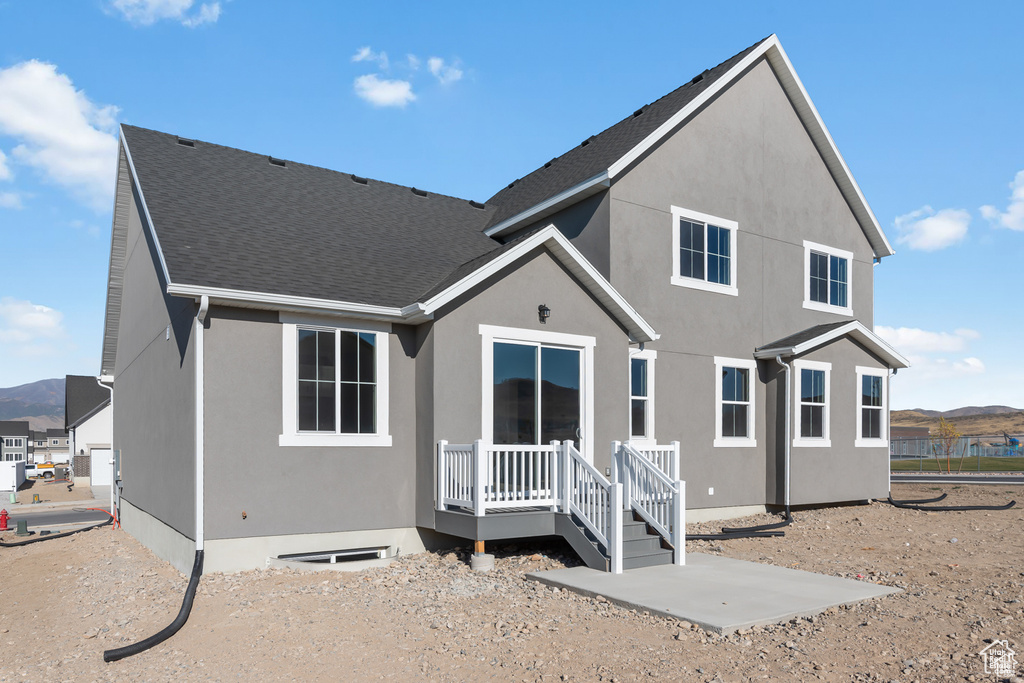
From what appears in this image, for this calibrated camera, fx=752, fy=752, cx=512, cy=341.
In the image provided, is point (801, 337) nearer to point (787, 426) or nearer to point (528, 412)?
point (787, 426)

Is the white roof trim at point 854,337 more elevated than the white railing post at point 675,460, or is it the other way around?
the white roof trim at point 854,337

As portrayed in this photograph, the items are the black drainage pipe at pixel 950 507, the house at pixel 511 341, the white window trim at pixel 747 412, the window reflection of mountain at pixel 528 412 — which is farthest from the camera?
the black drainage pipe at pixel 950 507

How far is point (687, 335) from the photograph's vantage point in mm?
14242

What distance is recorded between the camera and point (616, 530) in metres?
9.32

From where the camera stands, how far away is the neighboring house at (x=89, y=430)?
4000cm

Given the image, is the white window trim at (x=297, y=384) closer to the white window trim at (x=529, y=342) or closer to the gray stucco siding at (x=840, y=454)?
the white window trim at (x=529, y=342)

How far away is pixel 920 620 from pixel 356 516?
22.6 feet

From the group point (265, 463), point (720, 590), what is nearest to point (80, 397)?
point (265, 463)

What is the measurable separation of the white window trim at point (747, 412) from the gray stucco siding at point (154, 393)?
943 cm

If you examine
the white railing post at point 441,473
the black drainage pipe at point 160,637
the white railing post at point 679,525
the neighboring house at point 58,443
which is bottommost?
the neighboring house at point 58,443

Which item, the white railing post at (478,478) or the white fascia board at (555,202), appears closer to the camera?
the white railing post at (478,478)

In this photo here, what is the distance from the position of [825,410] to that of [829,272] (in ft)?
11.1

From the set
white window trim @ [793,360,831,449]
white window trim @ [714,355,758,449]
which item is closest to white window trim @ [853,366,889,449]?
white window trim @ [793,360,831,449]

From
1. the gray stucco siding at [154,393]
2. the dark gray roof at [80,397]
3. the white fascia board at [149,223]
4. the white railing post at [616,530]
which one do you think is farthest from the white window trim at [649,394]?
the dark gray roof at [80,397]
